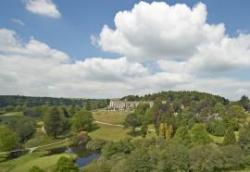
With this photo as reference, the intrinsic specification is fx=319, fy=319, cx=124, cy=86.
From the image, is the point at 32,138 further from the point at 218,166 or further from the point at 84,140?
the point at 218,166

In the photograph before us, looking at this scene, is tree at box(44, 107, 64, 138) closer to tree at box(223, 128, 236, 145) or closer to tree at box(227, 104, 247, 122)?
tree at box(227, 104, 247, 122)

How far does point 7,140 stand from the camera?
105 meters

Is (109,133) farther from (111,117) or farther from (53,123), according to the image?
(111,117)

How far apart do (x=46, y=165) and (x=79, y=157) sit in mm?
20848

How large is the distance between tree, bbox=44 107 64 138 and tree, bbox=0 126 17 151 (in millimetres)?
22331

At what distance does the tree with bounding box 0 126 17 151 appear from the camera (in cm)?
10412

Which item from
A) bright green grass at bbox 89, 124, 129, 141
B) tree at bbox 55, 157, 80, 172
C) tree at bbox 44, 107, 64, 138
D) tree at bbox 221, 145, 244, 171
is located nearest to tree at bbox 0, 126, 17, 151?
tree at bbox 44, 107, 64, 138

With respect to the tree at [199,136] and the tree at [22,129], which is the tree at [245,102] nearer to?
the tree at [199,136]

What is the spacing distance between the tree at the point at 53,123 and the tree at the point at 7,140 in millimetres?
22331

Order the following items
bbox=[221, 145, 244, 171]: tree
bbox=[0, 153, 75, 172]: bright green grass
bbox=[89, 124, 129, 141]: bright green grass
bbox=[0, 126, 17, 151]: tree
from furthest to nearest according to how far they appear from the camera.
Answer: bbox=[89, 124, 129, 141]: bright green grass → bbox=[0, 126, 17, 151]: tree → bbox=[0, 153, 75, 172]: bright green grass → bbox=[221, 145, 244, 171]: tree

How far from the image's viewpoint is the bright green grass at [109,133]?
121287mm

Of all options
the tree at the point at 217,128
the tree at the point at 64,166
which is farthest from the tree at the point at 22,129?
the tree at the point at 64,166

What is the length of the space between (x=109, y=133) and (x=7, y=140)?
39477 millimetres

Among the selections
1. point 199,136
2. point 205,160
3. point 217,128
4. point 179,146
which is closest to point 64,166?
point 179,146
